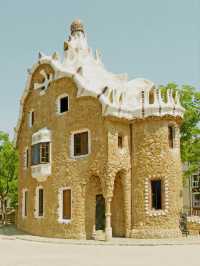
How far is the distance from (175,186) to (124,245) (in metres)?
5.55

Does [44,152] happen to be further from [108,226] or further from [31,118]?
[108,226]

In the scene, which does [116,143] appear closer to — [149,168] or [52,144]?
[149,168]

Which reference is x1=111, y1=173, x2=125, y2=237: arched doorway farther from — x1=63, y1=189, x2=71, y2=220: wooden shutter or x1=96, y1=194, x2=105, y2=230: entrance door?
x1=63, y1=189, x2=71, y2=220: wooden shutter

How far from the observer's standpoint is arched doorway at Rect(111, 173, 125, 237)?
2388 cm

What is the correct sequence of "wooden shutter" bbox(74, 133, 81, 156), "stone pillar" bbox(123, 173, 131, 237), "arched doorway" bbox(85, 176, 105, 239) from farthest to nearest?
"wooden shutter" bbox(74, 133, 81, 156) < "stone pillar" bbox(123, 173, 131, 237) < "arched doorway" bbox(85, 176, 105, 239)

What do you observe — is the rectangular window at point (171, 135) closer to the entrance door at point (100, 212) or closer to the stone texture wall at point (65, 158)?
the stone texture wall at point (65, 158)

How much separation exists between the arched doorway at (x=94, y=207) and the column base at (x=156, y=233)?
2.56m

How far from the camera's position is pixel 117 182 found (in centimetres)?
2452

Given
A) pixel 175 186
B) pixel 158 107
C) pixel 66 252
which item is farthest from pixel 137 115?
pixel 66 252

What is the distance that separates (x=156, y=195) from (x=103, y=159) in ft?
12.6

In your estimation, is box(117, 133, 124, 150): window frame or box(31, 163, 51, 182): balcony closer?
box(117, 133, 124, 150): window frame

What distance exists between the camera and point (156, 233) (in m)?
22.3

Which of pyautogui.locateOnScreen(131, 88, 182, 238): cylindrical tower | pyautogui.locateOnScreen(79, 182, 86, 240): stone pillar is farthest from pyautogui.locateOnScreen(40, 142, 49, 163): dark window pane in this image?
pyautogui.locateOnScreen(131, 88, 182, 238): cylindrical tower

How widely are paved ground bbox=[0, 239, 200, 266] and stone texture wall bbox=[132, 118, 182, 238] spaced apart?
13.2 feet
